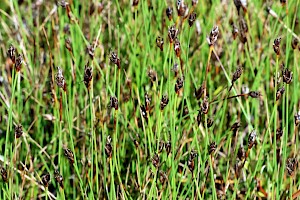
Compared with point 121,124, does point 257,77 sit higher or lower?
higher

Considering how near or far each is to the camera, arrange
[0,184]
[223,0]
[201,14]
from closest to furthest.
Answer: [0,184] → [201,14] → [223,0]

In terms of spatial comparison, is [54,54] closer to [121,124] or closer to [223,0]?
[121,124]

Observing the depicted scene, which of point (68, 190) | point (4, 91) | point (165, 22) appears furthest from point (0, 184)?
point (165, 22)

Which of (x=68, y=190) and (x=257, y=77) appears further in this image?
(x=257, y=77)

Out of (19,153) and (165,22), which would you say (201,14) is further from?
(19,153)

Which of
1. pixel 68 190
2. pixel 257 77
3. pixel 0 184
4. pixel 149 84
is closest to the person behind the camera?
pixel 0 184

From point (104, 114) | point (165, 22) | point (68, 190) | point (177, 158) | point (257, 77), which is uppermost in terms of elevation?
point (165, 22)
